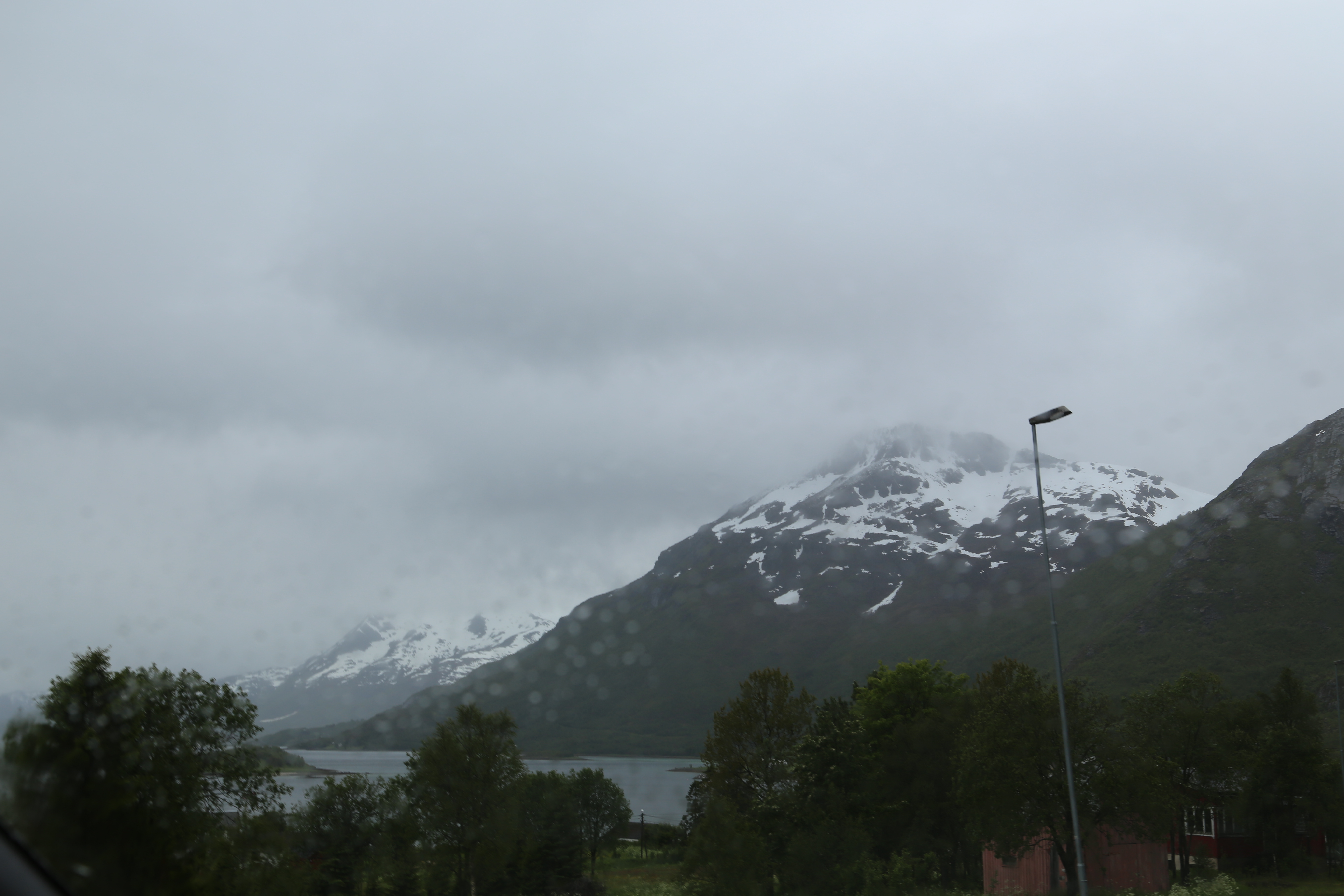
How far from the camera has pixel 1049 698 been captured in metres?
41.0

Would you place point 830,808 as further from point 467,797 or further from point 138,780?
point 138,780

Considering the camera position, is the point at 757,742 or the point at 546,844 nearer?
the point at 757,742

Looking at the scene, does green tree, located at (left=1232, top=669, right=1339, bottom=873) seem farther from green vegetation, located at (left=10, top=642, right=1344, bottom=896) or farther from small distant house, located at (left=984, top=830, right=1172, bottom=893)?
small distant house, located at (left=984, top=830, right=1172, bottom=893)

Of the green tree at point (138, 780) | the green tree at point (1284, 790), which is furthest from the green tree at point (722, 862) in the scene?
the green tree at point (1284, 790)

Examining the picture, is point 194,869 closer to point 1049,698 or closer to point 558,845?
point 1049,698

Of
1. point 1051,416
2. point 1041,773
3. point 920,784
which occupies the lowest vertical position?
point 920,784

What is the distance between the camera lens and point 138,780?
970cm

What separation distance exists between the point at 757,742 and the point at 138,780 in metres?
50.5

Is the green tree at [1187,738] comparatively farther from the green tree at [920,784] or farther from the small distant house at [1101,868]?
the green tree at [920,784]

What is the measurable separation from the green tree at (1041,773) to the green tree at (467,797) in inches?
877

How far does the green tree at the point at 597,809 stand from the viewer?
9104 centimetres

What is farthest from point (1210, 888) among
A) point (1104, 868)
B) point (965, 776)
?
point (965, 776)

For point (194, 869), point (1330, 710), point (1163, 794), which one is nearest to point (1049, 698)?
point (1163, 794)

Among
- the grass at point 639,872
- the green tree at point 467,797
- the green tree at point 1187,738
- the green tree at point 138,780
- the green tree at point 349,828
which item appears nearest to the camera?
the green tree at point 138,780
